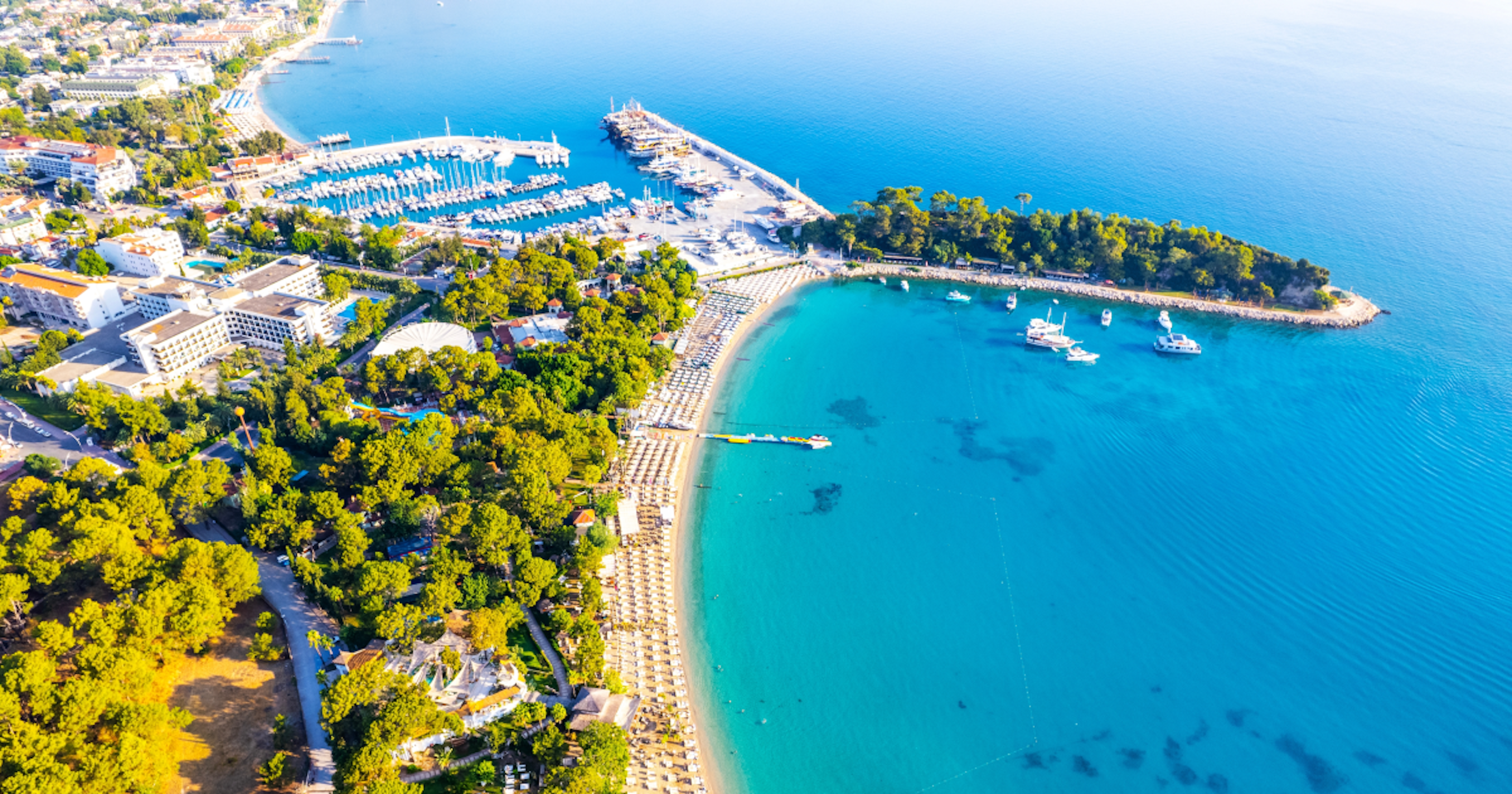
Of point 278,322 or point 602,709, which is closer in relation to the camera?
point 602,709

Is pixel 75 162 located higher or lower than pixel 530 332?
higher

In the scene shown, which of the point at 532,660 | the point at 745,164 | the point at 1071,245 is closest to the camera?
the point at 532,660

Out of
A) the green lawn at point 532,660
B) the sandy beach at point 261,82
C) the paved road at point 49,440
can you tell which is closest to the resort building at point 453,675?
the green lawn at point 532,660

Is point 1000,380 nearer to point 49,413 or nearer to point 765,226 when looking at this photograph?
point 765,226

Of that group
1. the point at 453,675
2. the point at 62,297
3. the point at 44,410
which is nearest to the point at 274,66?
the point at 62,297

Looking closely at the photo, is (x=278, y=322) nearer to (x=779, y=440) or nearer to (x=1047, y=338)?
(x=779, y=440)

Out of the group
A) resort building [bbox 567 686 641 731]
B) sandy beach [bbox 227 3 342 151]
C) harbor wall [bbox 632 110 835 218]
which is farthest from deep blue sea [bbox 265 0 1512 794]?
sandy beach [bbox 227 3 342 151]

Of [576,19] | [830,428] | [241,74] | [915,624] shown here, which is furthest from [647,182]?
[576,19]
